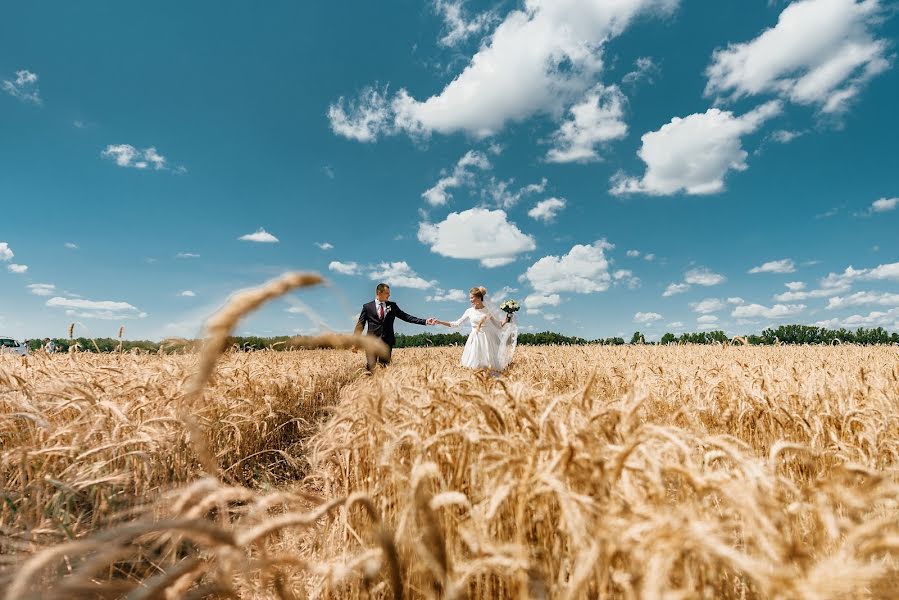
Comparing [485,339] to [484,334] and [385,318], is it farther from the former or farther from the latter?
[385,318]

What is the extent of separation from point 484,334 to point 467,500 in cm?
928

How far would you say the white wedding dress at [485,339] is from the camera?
1114 centimetres

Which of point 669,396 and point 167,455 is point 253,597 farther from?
point 669,396

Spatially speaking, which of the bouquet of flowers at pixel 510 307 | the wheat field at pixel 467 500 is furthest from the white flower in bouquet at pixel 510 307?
the wheat field at pixel 467 500

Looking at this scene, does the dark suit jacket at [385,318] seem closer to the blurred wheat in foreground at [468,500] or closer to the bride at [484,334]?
the bride at [484,334]

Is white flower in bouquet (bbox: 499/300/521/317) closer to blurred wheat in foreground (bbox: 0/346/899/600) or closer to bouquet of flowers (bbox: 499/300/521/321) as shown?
bouquet of flowers (bbox: 499/300/521/321)

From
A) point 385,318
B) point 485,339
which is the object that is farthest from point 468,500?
point 385,318

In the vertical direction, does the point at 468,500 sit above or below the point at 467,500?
below

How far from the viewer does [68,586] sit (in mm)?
1000

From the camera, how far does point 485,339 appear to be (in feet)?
36.9

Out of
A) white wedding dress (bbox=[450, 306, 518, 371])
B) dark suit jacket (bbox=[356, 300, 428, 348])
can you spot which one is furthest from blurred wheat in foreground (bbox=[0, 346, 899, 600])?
dark suit jacket (bbox=[356, 300, 428, 348])

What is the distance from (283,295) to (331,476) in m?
3.07

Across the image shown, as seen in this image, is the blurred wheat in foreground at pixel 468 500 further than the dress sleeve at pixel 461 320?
No

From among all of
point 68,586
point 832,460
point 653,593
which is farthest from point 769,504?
point 832,460
